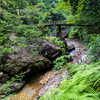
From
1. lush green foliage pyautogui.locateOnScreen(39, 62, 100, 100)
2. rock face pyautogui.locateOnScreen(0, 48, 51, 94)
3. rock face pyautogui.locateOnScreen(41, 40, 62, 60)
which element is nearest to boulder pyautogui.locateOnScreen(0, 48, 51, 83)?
rock face pyautogui.locateOnScreen(0, 48, 51, 94)

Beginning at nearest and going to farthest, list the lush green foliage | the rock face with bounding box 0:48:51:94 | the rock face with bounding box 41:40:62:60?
the lush green foliage → the rock face with bounding box 0:48:51:94 → the rock face with bounding box 41:40:62:60

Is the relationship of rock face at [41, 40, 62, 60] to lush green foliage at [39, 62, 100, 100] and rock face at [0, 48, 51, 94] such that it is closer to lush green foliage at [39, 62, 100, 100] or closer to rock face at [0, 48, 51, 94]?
rock face at [0, 48, 51, 94]

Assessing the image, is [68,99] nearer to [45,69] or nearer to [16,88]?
[16,88]

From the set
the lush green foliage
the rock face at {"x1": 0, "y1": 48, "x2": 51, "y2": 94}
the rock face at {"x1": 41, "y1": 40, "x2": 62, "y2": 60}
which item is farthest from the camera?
the rock face at {"x1": 41, "y1": 40, "x2": 62, "y2": 60}

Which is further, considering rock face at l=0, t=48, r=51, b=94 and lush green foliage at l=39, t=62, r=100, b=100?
rock face at l=0, t=48, r=51, b=94

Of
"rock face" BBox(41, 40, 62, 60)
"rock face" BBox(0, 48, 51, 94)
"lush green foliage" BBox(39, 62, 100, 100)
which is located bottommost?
"rock face" BBox(0, 48, 51, 94)

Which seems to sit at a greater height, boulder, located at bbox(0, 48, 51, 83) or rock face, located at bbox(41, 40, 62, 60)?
rock face, located at bbox(41, 40, 62, 60)

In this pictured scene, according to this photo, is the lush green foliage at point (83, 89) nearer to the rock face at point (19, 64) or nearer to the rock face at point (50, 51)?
the rock face at point (19, 64)

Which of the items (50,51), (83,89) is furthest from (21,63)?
(83,89)

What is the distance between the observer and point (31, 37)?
6785 mm

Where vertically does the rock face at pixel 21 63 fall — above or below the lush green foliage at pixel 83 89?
below

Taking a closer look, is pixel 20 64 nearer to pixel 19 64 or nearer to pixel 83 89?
pixel 19 64

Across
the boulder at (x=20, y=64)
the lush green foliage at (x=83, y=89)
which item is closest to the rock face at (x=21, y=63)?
the boulder at (x=20, y=64)

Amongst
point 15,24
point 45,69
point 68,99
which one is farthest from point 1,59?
point 68,99
